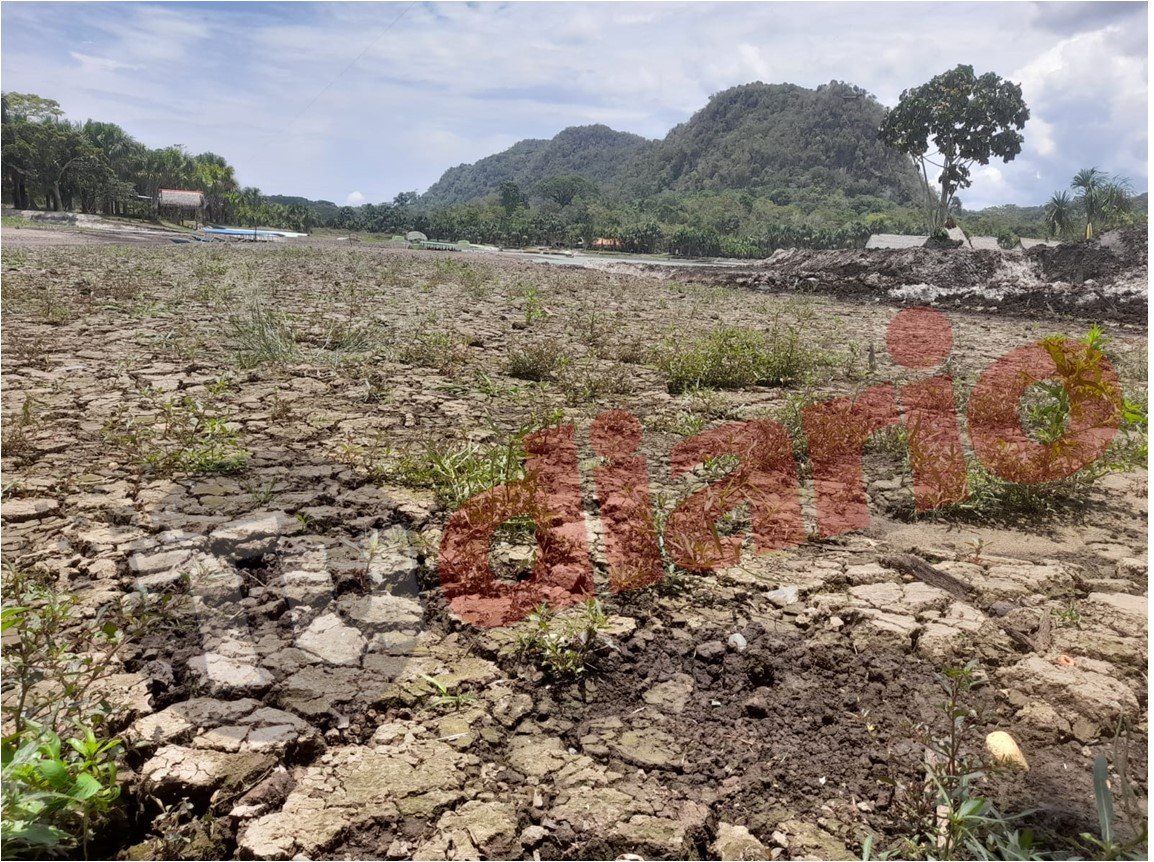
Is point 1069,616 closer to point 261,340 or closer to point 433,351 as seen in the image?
point 433,351

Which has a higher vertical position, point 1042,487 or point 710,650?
point 1042,487

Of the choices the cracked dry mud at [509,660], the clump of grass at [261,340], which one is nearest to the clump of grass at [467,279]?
the clump of grass at [261,340]

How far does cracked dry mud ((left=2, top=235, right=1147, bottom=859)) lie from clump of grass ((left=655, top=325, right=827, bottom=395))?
137cm

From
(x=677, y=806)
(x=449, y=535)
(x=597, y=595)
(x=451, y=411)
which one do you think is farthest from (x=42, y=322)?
(x=677, y=806)

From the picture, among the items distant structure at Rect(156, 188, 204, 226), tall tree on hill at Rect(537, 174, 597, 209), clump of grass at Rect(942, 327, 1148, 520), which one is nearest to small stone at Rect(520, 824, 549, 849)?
clump of grass at Rect(942, 327, 1148, 520)

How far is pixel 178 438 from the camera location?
3.66m

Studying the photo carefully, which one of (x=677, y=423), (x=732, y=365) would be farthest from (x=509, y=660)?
(x=732, y=365)

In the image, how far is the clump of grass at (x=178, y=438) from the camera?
3293 millimetres

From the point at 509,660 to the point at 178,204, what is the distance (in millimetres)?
62116

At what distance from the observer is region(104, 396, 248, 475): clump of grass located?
3293mm

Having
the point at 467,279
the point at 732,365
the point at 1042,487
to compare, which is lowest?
the point at 1042,487

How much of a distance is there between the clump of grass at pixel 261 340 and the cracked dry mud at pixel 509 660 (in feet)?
3.03

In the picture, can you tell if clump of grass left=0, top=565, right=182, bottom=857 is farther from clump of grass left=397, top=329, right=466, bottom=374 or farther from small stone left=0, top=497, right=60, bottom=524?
clump of grass left=397, top=329, right=466, bottom=374

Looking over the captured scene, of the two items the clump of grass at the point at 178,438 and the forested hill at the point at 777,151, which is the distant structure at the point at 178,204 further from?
the forested hill at the point at 777,151
